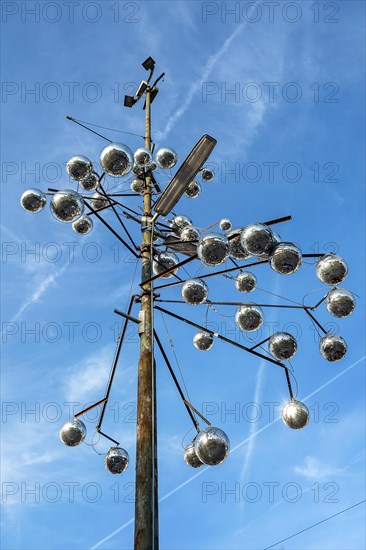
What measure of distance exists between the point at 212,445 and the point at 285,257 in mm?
1766

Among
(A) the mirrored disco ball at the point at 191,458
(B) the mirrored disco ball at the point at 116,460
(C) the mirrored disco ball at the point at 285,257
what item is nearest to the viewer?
(C) the mirrored disco ball at the point at 285,257

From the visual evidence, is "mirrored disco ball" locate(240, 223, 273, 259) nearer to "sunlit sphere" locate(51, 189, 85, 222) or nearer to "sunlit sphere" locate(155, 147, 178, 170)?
"sunlit sphere" locate(51, 189, 85, 222)

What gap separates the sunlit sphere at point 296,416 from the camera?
5625mm

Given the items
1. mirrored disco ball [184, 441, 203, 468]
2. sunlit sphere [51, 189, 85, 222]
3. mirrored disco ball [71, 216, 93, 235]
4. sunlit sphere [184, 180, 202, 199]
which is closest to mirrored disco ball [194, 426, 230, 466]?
mirrored disco ball [184, 441, 203, 468]

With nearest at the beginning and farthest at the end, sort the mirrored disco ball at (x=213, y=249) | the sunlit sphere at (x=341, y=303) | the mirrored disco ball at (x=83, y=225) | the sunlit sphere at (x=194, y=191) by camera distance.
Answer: the mirrored disco ball at (x=213, y=249), the sunlit sphere at (x=341, y=303), the mirrored disco ball at (x=83, y=225), the sunlit sphere at (x=194, y=191)

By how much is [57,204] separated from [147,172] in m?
1.87

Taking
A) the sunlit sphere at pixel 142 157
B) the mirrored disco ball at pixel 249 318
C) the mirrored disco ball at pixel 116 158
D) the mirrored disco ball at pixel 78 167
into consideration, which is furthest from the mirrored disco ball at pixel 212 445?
the sunlit sphere at pixel 142 157

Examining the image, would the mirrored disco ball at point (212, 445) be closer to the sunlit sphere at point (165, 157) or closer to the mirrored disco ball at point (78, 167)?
the mirrored disco ball at point (78, 167)

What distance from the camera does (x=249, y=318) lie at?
6285 mm

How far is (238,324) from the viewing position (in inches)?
249

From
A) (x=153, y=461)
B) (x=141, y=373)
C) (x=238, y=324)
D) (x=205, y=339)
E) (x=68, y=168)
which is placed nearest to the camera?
(x=153, y=461)

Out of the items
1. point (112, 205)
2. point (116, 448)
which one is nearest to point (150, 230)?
point (112, 205)

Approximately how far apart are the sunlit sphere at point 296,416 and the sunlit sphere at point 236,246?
165 centimetres

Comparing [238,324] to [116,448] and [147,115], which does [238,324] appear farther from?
[147,115]
